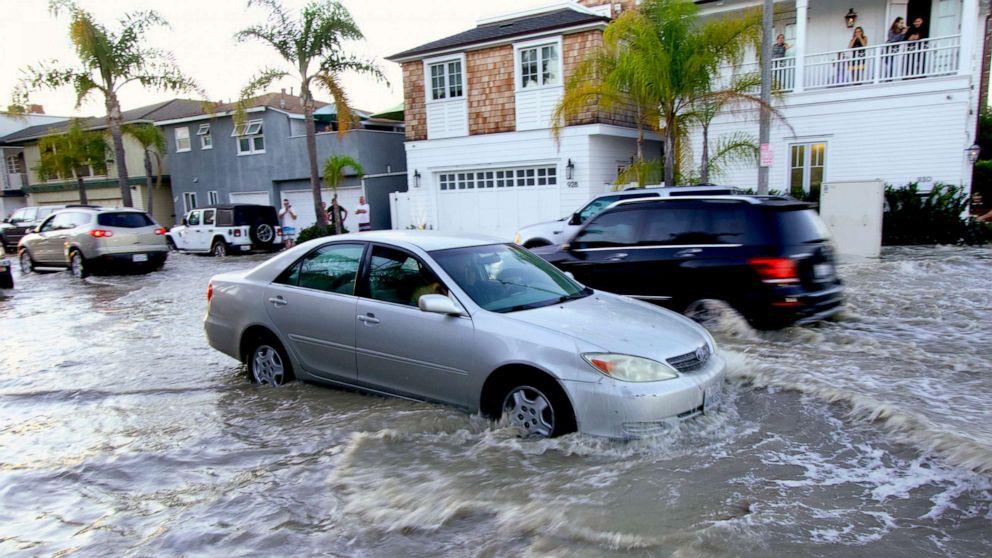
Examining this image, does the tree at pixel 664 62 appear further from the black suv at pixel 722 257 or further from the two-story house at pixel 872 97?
the black suv at pixel 722 257

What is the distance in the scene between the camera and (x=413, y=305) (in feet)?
16.9

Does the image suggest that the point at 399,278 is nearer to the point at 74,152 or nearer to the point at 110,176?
the point at 74,152

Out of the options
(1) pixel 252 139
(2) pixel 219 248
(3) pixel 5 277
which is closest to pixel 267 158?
(1) pixel 252 139

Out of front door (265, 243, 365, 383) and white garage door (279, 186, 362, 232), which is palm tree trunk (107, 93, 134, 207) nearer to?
white garage door (279, 186, 362, 232)

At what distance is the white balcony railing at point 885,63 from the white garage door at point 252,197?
21.0 meters

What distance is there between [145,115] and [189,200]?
6.76 meters

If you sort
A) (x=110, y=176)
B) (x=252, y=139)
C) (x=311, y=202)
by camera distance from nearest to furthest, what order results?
1. (x=311, y=202)
2. (x=252, y=139)
3. (x=110, y=176)

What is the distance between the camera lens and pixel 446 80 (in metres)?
22.2

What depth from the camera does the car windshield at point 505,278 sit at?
506 cm

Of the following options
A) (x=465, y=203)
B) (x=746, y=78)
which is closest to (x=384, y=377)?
(x=746, y=78)

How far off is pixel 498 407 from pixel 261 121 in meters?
26.4

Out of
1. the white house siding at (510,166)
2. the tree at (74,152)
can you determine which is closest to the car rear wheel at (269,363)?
the white house siding at (510,166)

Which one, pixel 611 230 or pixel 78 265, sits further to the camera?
pixel 78 265

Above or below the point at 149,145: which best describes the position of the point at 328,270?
below
